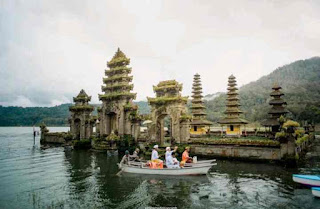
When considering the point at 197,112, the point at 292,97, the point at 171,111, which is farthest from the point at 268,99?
the point at 171,111

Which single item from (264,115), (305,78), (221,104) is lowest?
(264,115)

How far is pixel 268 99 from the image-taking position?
102 m

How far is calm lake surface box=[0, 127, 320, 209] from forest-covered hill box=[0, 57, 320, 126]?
73.0ft

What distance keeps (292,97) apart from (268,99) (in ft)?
43.0

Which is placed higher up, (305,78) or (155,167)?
(305,78)

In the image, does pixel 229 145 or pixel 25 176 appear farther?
pixel 229 145

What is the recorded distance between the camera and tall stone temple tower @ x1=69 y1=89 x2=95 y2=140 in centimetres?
3819

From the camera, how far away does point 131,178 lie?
18.9 metres

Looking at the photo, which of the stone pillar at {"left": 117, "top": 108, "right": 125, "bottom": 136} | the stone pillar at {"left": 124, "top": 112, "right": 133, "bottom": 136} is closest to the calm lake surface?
the stone pillar at {"left": 124, "top": 112, "right": 133, "bottom": 136}

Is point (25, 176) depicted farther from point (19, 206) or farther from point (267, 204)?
point (267, 204)

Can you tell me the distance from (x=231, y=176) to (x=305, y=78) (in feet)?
449

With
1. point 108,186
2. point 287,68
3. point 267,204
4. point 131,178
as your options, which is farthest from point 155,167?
point 287,68

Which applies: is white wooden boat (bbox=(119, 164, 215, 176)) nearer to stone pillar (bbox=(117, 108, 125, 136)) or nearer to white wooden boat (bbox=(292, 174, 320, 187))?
white wooden boat (bbox=(292, 174, 320, 187))

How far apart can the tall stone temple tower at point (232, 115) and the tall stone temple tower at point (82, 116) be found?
21.4m
